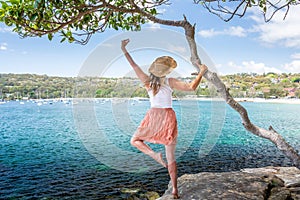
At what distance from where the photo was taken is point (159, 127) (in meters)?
3.27

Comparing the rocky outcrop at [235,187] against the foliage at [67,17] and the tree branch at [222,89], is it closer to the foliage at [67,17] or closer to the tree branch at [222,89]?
the tree branch at [222,89]

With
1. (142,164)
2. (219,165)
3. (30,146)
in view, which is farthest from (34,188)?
(30,146)

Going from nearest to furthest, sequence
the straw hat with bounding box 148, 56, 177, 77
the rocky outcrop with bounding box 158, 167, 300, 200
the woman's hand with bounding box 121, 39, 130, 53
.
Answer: the straw hat with bounding box 148, 56, 177, 77 < the woman's hand with bounding box 121, 39, 130, 53 < the rocky outcrop with bounding box 158, 167, 300, 200

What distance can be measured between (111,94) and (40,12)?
1.33 metres

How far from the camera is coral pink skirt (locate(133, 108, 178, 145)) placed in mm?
3250

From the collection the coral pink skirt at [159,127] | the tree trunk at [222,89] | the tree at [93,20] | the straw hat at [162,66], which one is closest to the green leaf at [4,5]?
the tree at [93,20]

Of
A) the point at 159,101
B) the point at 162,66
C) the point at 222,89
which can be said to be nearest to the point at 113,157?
the point at 222,89

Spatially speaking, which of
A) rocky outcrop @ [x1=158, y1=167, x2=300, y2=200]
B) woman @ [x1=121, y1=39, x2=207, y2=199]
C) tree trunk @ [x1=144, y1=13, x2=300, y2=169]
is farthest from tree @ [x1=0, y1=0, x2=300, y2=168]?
woman @ [x1=121, y1=39, x2=207, y2=199]

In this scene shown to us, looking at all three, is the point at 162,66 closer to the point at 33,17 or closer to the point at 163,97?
the point at 163,97

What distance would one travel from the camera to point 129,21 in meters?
5.32

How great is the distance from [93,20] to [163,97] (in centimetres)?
240

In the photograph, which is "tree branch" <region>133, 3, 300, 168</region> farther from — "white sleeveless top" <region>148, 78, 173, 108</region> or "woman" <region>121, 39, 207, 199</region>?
"white sleeveless top" <region>148, 78, 173, 108</region>

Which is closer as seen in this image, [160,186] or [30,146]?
[160,186]

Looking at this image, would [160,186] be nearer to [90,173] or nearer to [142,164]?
[142,164]
